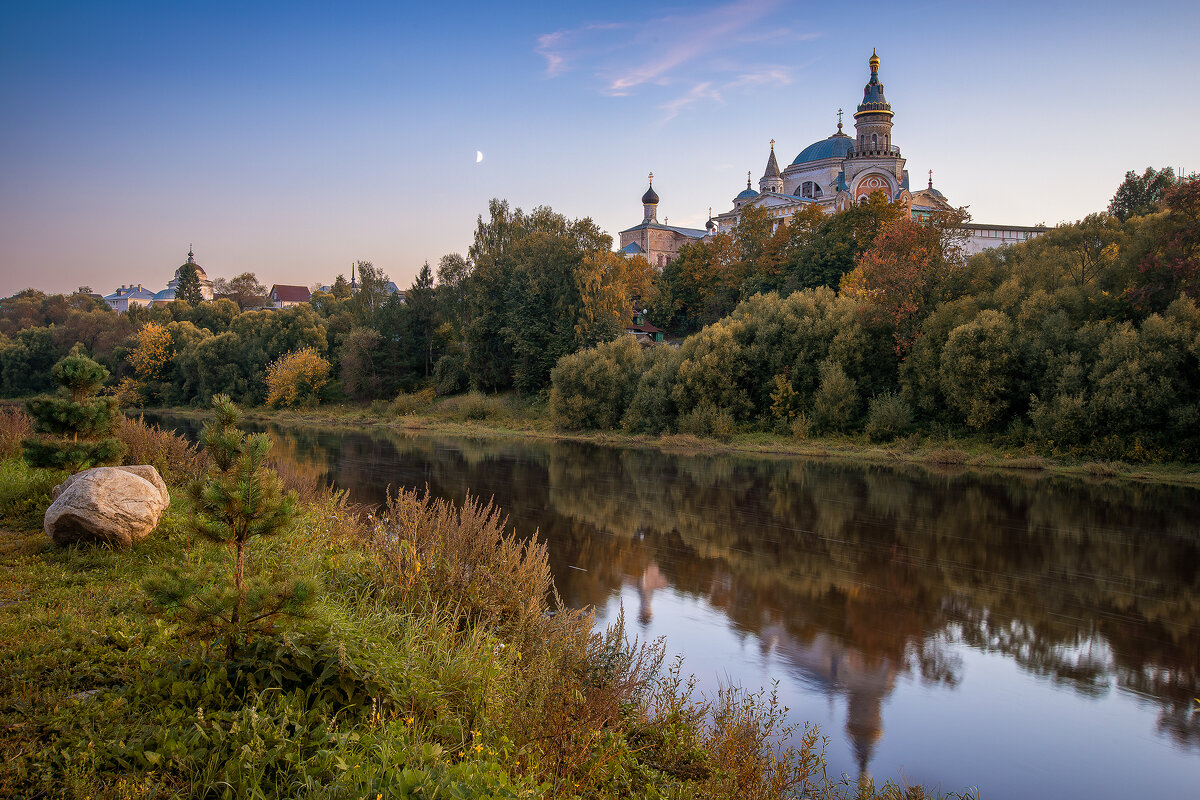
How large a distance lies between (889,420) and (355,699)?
2953 cm

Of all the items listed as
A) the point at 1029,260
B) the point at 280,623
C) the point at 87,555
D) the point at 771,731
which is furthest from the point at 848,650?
the point at 1029,260

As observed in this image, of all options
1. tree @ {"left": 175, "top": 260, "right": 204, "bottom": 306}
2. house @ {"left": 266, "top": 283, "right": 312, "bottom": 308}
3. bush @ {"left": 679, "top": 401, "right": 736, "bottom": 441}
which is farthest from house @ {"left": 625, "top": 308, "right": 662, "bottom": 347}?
house @ {"left": 266, "top": 283, "right": 312, "bottom": 308}

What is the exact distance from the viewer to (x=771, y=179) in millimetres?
87062

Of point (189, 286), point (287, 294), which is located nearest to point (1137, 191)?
point (189, 286)

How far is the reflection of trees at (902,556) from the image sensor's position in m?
9.15

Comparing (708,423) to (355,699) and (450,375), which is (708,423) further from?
(355,699)

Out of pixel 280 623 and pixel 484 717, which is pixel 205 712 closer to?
pixel 280 623

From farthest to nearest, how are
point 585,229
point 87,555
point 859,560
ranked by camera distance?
point 585,229 < point 859,560 < point 87,555

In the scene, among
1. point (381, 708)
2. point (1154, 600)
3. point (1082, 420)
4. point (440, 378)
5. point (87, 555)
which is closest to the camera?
point (381, 708)

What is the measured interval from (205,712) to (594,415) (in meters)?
36.1

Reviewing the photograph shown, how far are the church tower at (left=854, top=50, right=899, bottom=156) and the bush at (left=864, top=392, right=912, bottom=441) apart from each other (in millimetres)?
44025

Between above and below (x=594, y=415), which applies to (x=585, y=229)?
above

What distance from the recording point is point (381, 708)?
4.60m

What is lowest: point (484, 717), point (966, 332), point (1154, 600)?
point (1154, 600)
